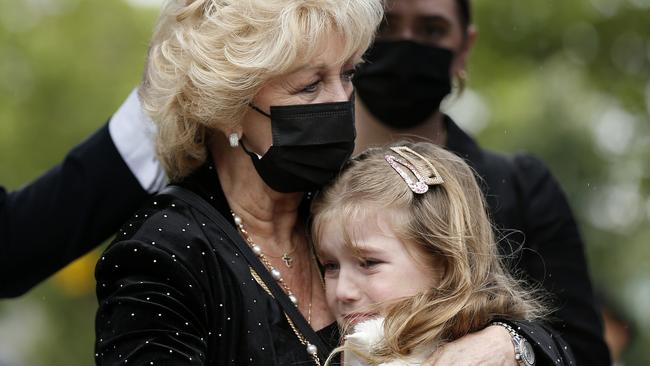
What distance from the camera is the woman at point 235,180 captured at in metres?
3.01

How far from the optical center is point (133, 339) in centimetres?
293

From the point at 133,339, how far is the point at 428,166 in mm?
1035

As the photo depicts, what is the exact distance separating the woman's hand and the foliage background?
21.9 feet

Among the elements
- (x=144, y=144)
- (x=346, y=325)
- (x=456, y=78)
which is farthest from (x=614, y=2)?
(x=346, y=325)

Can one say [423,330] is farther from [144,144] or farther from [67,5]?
[67,5]

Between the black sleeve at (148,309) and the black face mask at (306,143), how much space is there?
0.47m

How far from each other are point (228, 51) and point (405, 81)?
1.64m

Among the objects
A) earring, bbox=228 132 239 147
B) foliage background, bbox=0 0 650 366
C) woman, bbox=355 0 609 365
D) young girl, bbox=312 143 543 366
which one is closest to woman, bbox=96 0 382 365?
earring, bbox=228 132 239 147

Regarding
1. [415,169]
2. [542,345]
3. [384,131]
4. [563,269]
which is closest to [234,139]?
[415,169]

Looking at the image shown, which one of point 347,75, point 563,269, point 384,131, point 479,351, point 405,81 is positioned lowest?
point 563,269

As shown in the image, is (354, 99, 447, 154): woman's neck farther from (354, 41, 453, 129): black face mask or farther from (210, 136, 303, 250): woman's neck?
(210, 136, 303, 250): woman's neck

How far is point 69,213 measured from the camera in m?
4.13

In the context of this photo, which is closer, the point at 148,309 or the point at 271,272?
the point at 148,309

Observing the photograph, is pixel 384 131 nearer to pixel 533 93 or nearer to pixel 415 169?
pixel 415 169
